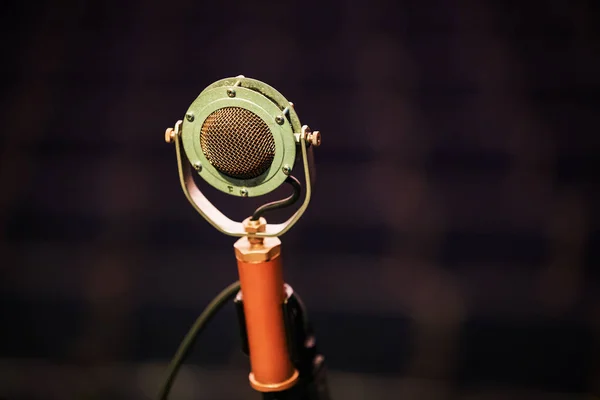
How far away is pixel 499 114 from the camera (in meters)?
1.39

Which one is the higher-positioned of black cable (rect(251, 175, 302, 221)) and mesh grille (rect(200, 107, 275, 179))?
mesh grille (rect(200, 107, 275, 179))

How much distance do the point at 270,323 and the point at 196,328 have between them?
0.20 meters

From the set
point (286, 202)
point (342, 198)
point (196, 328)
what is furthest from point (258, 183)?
point (342, 198)

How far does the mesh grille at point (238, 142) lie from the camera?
83 centimetres

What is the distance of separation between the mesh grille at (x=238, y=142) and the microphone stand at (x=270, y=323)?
0.32 feet

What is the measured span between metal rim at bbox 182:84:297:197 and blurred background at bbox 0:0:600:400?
0.60 meters

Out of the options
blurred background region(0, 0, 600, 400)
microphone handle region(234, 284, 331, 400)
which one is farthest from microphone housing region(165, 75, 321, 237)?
blurred background region(0, 0, 600, 400)

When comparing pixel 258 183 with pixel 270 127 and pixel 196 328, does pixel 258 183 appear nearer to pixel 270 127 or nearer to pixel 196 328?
pixel 270 127

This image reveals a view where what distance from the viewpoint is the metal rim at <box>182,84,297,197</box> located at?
809 millimetres

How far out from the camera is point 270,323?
93 cm

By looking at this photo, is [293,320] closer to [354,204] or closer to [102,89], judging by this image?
[354,204]

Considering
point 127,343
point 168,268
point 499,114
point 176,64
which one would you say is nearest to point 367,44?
point 499,114

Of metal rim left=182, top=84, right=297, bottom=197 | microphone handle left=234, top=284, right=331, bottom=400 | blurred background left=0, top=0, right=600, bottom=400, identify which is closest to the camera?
metal rim left=182, top=84, right=297, bottom=197

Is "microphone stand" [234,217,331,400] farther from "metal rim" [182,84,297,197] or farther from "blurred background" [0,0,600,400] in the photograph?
"blurred background" [0,0,600,400]
